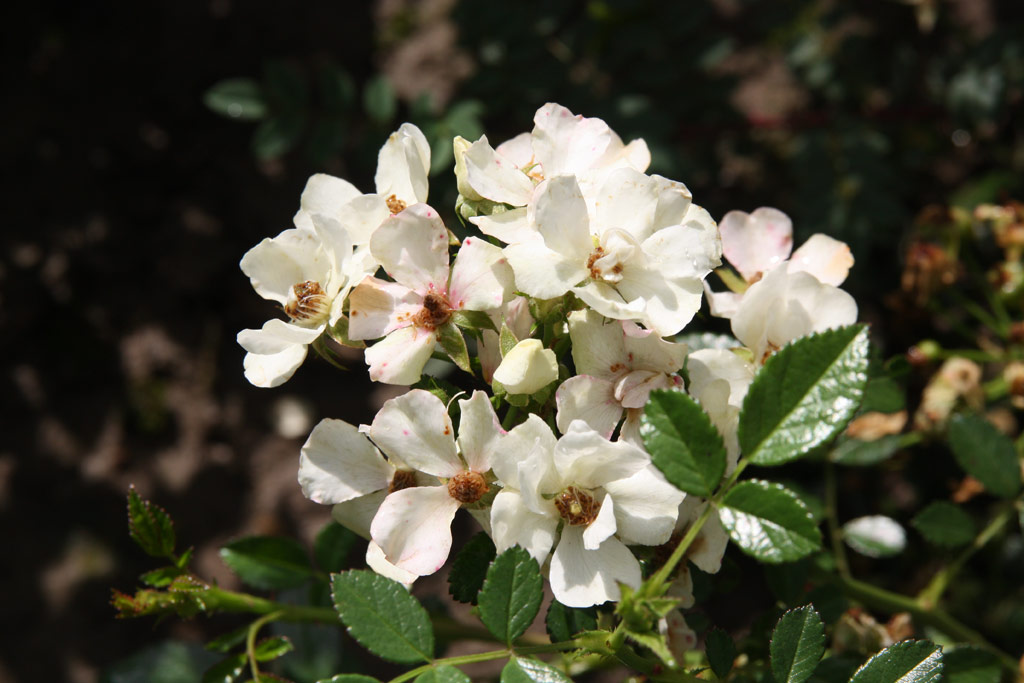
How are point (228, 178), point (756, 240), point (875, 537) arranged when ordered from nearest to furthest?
point (756, 240)
point (875, 537)
point (228, 178)

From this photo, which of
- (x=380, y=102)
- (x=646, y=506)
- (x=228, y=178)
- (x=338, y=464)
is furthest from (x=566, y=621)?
(x=228, y=178)

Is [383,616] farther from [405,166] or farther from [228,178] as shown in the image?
[228,178]

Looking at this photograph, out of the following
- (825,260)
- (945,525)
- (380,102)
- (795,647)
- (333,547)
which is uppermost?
(825,260)

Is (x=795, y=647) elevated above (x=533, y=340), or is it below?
below

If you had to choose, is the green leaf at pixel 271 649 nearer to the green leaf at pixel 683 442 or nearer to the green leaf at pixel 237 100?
the green leaf at pixel 683 442

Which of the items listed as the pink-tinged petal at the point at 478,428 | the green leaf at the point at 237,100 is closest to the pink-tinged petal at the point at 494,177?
the pink-tinged petal at the point at 478,428
